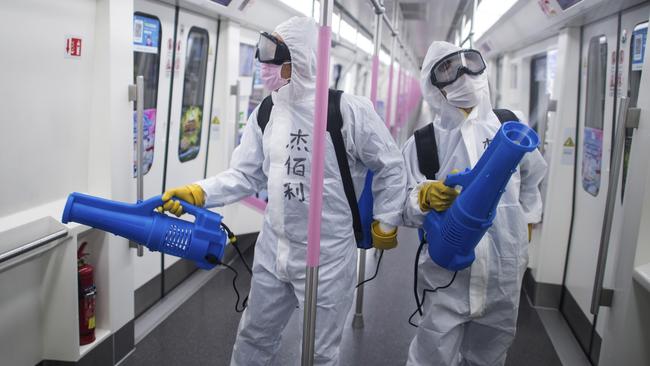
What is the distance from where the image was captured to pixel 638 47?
298 cm

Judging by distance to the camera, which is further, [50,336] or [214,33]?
[214,33]

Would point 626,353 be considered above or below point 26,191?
below

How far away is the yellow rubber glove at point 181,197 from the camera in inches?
84.9

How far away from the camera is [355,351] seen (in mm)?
3354

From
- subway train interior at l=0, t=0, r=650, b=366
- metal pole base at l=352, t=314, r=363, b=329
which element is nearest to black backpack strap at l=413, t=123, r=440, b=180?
subway train interior at l=0, t=0, r=650, b=366

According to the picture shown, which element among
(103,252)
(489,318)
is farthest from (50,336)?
(489,318)

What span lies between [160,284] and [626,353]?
3045 mm

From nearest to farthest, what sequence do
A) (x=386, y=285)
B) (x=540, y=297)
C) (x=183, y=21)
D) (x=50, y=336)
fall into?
1. (x=50, y=336)
2. (x=183, y=21)
3. (x=540, y=297)
4. (x=386, y=285)

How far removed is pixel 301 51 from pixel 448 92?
72 cm

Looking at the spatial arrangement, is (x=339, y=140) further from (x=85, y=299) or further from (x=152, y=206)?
(x=85, y=299)

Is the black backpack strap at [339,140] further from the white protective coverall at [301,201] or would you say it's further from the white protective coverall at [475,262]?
the white protective coverall at [475,262]

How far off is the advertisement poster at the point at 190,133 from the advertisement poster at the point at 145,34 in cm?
67

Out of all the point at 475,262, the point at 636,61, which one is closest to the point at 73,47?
the point at 475,262

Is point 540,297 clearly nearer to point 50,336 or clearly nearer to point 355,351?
point 355,351
